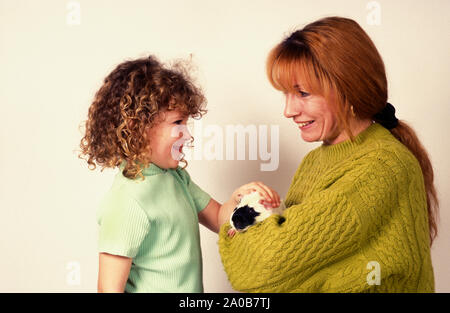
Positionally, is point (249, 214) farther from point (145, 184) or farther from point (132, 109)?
point (132, 109)

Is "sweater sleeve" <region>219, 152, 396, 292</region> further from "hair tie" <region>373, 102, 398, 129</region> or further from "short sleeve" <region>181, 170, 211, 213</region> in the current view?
"short sleeve" <region>181, 170, 211, 213</region>

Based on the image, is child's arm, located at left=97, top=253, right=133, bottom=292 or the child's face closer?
child's arm, located at left=97, top=253, right=133, bottom=292

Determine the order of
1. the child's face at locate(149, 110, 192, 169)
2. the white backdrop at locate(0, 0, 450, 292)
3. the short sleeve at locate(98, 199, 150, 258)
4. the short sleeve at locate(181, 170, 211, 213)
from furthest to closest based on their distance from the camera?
the white backdrop at locate(0, 0, 450, 292) < the short sleeve at locate(181, 170, 211, 213) < the child's face at locate(149, 110, 192, 169) < the short sleeve at locate(98, 199, 150, 258)

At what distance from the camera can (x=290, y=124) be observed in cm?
176

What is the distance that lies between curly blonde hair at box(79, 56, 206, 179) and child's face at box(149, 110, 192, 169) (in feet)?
0.06

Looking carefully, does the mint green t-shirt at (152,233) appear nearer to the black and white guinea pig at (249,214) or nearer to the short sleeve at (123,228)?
the short sleeve at (123,228)

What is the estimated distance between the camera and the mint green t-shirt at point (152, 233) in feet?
3.97

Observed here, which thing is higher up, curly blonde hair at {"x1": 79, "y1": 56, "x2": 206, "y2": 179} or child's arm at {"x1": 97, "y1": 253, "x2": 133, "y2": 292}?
curly blonde hair at {"x1": 79, "y1": 56, "x2": 206, "y2": 179}

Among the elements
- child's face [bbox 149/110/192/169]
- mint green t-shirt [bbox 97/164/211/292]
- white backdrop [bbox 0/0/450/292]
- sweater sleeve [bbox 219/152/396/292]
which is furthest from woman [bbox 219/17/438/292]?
white backdrop [bbox 0/0/450/292]

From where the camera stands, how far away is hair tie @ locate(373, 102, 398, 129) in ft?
4.15

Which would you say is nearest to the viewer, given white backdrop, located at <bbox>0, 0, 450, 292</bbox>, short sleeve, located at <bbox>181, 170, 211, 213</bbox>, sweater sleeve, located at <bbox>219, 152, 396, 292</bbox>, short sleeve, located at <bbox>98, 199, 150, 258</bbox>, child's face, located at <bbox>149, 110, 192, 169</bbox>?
sweater sleeve, located at <bbox>219, 152, 396, 292</bbox>

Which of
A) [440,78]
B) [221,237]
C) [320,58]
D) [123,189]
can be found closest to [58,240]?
[123,189]
